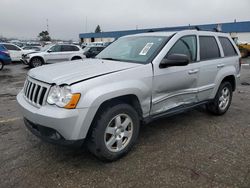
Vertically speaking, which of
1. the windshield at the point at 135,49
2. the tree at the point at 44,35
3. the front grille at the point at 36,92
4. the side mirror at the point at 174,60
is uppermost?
the tree at the point at 44,35

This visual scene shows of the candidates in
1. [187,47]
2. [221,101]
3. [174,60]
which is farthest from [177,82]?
[221,101]

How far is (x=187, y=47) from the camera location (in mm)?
4230

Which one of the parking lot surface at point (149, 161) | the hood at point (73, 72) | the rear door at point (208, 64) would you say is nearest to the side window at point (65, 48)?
the parking lot surface at point (149, 161)

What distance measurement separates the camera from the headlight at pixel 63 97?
8.93 feet

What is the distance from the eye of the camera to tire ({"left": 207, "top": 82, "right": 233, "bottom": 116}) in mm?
5039

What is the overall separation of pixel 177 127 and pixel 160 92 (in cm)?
119

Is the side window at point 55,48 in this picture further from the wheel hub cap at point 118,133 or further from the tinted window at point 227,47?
the wheel hub cap at point 118,133

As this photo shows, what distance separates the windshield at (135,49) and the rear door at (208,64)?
101 centimetres

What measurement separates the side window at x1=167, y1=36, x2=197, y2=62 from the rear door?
0.62 ft

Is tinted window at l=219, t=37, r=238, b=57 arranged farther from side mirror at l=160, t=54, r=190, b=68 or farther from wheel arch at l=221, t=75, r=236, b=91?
side mirror at l=160, t=54, r=190, b=68

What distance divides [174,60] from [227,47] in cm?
234

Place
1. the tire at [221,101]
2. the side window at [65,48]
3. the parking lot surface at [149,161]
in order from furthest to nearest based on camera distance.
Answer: the side window at [65,48] → the tire at [221,101] → the parking lot surface at [149,161]

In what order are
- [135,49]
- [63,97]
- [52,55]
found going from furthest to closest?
[52,55] < [135,49] < [63,97]

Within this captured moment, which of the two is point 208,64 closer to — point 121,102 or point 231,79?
point 231,79
